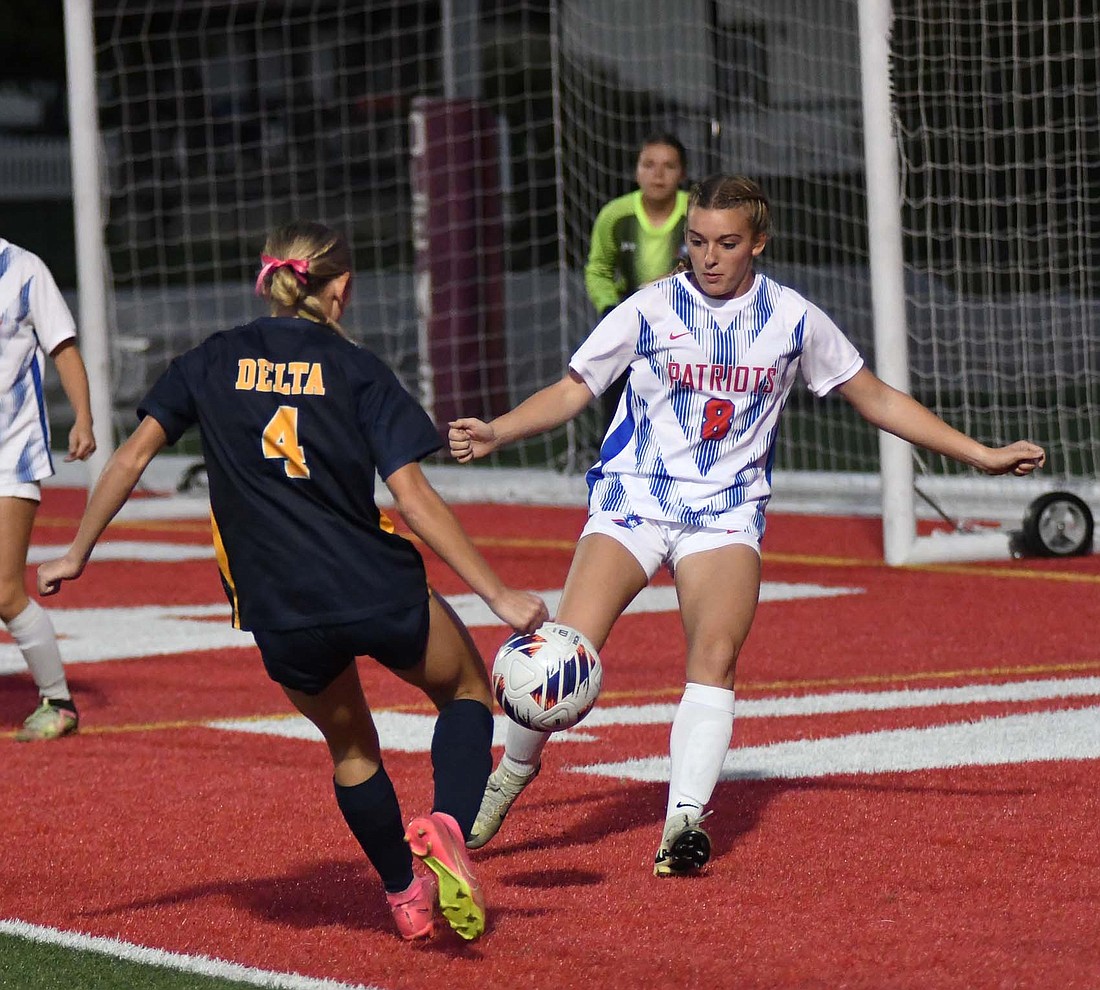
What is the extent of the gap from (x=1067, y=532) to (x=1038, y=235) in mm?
3522

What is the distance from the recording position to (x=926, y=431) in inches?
213

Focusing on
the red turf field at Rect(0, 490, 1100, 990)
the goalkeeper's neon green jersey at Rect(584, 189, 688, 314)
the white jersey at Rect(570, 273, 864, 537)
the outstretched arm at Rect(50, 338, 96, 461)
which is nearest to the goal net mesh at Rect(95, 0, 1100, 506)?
the goalkeeper's neon green jersey at Rect(584, 189, 688, 314)

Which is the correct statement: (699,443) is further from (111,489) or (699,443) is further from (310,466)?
(111,489)

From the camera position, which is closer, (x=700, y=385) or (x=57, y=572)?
(x=57, y=572)

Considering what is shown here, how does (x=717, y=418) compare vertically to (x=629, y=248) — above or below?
below

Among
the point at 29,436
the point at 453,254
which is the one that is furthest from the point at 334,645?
the point at 453,254

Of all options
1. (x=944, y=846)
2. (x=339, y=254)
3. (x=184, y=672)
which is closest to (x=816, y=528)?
(x=184, y=672)

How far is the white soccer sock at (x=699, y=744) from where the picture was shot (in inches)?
202

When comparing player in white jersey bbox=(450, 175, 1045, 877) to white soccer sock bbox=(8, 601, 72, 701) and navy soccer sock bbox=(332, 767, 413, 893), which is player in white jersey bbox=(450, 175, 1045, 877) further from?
white soccer sock bbox=(8, 601, 72, 701)

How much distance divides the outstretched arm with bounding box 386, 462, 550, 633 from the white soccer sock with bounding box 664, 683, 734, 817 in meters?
1.01

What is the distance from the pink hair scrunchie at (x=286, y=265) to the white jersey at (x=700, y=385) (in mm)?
1087

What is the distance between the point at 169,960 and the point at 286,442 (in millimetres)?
1106

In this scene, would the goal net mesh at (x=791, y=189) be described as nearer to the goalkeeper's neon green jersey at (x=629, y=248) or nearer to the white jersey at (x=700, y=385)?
the goalkeeper's neon green jersey at (x=629, y=248)

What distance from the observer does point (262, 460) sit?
4340mm
